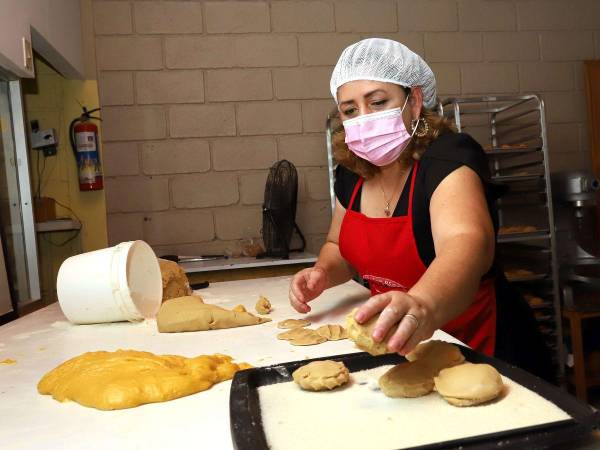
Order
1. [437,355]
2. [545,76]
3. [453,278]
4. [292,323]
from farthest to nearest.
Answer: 1. [545,76]
2. [292,323]
3. [453,278]
4. [437,355]

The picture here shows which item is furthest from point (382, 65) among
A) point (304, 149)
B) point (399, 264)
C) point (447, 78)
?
point (447, 78)

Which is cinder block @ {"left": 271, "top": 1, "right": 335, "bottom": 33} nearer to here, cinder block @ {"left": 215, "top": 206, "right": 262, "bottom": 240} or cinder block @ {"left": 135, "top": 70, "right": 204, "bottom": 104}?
cinder block @ {"left": 135, "top": 70, "right": 204, "bottom": 104}

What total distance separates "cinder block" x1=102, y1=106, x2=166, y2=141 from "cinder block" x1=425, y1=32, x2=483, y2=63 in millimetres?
1899

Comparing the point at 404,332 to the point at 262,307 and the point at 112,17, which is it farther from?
the point at 112,17

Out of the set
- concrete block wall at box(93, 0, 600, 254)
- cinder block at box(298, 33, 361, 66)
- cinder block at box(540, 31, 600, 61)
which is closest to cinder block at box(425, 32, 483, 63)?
concrete block wall at box(93, 0, 600, 254)

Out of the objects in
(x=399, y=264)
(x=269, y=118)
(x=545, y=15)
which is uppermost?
(x=545, y=15)

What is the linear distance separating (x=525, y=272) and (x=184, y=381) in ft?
9.12

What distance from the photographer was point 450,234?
4.15 feet

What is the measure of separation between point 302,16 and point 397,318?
317cm

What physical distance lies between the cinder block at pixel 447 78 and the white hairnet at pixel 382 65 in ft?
7.24

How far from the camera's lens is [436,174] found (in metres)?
1.42

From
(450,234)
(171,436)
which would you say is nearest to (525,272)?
(450,234)

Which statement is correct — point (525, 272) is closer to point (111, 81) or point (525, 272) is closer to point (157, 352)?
point (157, 352)

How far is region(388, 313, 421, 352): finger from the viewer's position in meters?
0.80
